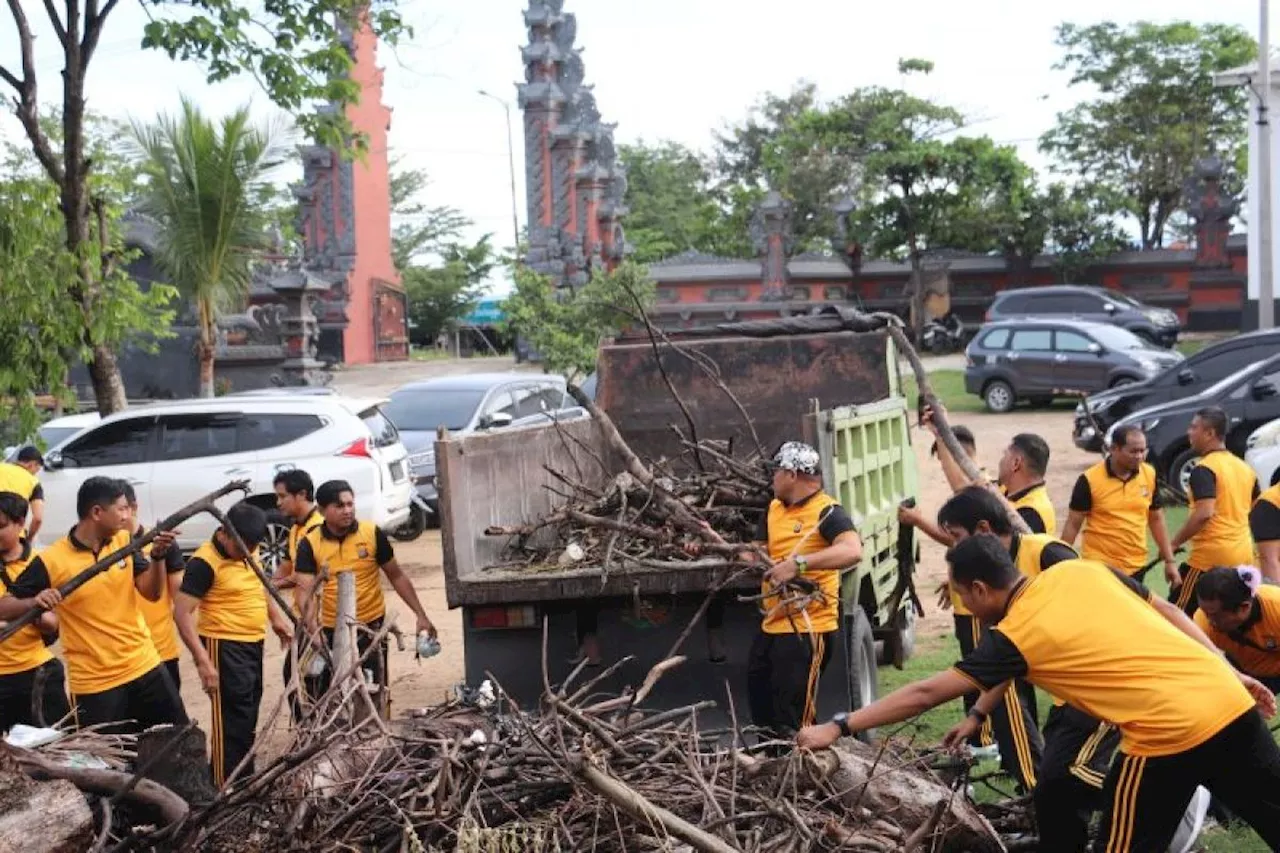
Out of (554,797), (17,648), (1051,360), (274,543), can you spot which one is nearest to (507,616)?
(554,797)

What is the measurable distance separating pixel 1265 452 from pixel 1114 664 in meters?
9.51

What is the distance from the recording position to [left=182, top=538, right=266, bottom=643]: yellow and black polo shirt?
7723mm

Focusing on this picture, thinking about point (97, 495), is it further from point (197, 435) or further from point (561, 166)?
point (561, 166)

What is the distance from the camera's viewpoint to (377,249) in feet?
130

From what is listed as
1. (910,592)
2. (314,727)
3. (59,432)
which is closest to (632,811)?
(314,727)

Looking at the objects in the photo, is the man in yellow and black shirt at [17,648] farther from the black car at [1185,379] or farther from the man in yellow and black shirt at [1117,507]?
the black car at [1185,379]

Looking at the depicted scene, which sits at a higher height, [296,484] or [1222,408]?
[296,484]

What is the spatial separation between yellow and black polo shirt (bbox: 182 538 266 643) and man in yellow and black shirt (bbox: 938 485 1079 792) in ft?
11.2

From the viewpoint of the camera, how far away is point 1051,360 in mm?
25859

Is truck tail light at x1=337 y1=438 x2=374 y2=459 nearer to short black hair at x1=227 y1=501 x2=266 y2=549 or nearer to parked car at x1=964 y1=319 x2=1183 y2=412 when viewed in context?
short black hair at x1=227 y1=501 x2=266 y2=549

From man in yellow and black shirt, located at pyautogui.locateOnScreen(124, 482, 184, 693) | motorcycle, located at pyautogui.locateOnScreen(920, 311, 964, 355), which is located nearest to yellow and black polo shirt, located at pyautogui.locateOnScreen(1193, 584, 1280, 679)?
man in yellow and black shirt, located at pyautogui.locateOnScreen(124, 482, 184, 693)

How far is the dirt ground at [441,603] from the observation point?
10.4 metres

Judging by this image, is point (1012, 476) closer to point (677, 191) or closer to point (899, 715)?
point (899, 715)

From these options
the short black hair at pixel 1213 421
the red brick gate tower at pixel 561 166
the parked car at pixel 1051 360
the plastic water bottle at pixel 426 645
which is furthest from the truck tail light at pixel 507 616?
the red brick gate tower at pixel 561 166
